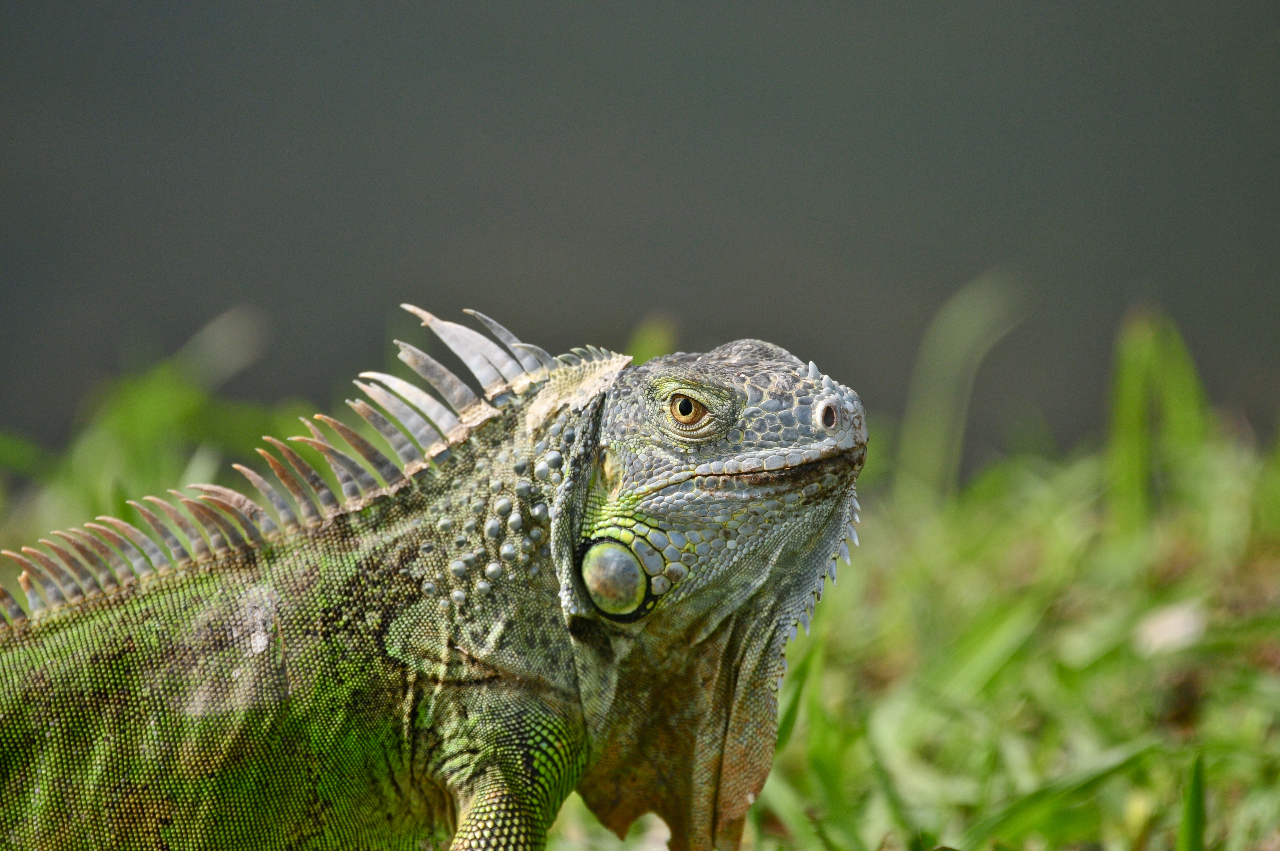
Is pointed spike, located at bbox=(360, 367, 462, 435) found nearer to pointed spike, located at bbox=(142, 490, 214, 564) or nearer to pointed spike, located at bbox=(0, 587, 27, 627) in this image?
pointed spike, located at bbox=(142, 490, 214, 564)

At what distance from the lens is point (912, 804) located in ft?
7.93

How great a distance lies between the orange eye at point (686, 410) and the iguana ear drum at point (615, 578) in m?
0.24

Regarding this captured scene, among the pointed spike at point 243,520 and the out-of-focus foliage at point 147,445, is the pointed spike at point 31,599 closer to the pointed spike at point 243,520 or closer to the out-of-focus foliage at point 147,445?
the pointed spike at point 243,520

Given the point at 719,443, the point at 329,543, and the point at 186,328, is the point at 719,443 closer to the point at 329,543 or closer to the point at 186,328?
the point at 329,543

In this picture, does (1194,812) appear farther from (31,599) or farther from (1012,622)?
(31,599)

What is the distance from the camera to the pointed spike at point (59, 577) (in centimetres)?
172

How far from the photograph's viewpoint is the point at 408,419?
1820mm

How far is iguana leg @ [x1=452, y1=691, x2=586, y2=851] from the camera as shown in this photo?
1.50 m

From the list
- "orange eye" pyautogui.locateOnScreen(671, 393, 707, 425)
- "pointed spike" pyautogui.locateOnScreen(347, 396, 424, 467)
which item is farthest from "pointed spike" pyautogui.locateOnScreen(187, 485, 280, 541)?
"orange eye" pyautogui.locateOnScreen(671, 393, 707, 425)

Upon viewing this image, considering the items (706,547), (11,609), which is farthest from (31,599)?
(706,547)

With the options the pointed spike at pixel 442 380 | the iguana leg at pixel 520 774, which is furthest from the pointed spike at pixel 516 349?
the iguana leg at pixel 520 774

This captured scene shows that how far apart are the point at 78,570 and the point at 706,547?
115cm

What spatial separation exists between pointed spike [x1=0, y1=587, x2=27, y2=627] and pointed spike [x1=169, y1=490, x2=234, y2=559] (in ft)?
1.08

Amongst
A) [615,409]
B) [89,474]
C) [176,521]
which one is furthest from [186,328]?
[615,409]
